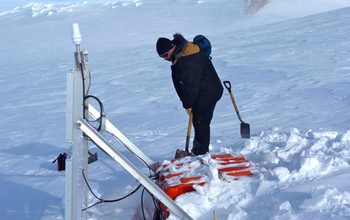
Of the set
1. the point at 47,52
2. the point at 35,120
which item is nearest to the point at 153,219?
the point at 35,120

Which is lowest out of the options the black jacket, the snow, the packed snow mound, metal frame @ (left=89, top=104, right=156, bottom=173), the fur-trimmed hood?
the packed snow mound

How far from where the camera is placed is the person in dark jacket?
14.6ft

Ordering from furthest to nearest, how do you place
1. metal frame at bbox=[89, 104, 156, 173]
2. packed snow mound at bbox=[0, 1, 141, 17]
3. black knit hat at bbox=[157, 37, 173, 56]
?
packed snow mound at bbox=[0, 1, 141, 17]
black knit hat at bbox=[157, 37, 173, 56]
metal frame at bbox=[89, 104, 156, 173]

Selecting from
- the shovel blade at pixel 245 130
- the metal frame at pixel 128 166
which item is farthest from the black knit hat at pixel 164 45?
the shovel blade at pixel 245 130

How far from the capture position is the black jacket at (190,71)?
4.45 m

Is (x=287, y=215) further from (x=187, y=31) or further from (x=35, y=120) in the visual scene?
(x=187, y=31)

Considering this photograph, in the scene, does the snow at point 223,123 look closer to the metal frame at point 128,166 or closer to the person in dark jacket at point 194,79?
the metal frame at point 128,166

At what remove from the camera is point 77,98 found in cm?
324

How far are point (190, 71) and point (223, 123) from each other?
276 centimetres

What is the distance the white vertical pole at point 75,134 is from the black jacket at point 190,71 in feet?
4.38

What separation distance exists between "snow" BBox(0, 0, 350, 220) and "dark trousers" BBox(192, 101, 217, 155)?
360 mm

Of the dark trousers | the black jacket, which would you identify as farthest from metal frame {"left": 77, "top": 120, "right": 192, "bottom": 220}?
the dark trousers

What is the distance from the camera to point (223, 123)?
23.3 feet

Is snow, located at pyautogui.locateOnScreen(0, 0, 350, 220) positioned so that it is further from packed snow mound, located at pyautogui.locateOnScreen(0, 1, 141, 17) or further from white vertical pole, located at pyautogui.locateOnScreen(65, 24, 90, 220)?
packed snow mound, located at pyautogui.locateOnScreen(0, 1, 141, 17)
